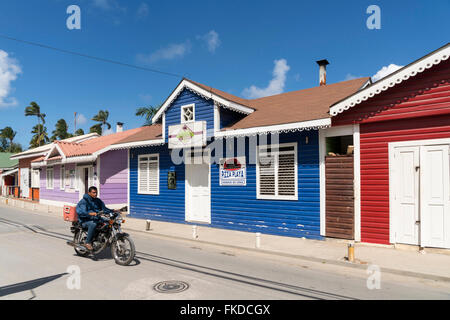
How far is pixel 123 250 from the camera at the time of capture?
7.19m

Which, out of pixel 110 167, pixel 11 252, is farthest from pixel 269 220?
pixel 110 167

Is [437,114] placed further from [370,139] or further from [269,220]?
[269,220]

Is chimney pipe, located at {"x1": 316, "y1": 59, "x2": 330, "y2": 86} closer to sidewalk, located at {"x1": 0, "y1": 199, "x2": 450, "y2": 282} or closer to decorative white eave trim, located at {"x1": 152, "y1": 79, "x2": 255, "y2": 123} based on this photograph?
decorative white eave trim, located at {"x1": 152, "y1": 79, "x2": 255, "y2": 123}

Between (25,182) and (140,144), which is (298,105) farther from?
(25,182)

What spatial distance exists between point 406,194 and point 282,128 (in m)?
4.00

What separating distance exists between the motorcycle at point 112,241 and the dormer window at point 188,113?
6.54 m

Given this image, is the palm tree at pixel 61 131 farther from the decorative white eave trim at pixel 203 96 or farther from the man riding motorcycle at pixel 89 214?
the man riding motorcycle at pixel 89 214

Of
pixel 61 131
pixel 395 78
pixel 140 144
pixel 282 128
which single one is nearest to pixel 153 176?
pixel 140 144

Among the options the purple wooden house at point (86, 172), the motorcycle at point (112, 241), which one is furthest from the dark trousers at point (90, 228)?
the purple wooden house at point (86, 172)

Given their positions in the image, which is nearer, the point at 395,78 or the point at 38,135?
the point at 395,78

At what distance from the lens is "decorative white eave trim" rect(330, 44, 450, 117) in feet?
26.1

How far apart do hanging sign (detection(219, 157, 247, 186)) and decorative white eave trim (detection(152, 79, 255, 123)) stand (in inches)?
85.6

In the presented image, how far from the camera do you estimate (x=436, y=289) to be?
19.2 ft

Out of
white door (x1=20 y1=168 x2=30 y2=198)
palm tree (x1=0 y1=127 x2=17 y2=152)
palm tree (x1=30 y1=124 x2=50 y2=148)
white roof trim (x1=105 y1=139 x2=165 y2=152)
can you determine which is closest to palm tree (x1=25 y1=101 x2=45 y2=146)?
palm tree (x1=30 y1=124 x2=50 y2=148)
